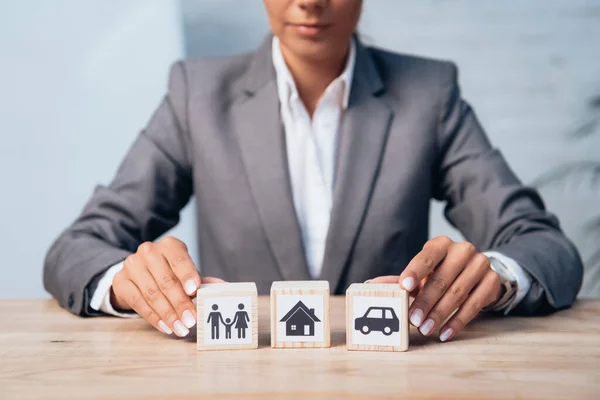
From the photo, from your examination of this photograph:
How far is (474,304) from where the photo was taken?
1.24 m

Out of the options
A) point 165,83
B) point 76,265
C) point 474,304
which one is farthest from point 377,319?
point 165,83

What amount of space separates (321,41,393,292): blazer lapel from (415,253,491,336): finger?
1.76 ft

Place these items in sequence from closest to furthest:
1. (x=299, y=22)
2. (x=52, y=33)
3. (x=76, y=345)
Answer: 1. (x=76, y=345)
2. (x=299, y=22)
3. (x=52, y=33)

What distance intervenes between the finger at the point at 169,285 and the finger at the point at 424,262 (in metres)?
0.33

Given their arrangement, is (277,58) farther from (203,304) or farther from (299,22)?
(203,304)

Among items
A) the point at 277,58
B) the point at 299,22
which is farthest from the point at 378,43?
the point at 299,22

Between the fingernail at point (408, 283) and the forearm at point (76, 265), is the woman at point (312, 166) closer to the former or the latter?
the forearm at point (76, 265)

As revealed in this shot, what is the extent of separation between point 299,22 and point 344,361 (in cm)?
85

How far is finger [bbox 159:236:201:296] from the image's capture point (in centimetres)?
118

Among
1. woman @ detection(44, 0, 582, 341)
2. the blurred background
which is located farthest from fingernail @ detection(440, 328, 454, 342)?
the blurred background

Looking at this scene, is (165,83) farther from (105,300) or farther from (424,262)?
(424,262)

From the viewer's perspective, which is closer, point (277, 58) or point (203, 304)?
point (203, 304)

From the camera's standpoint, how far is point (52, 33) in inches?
109

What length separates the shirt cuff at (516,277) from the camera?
1.36 m
